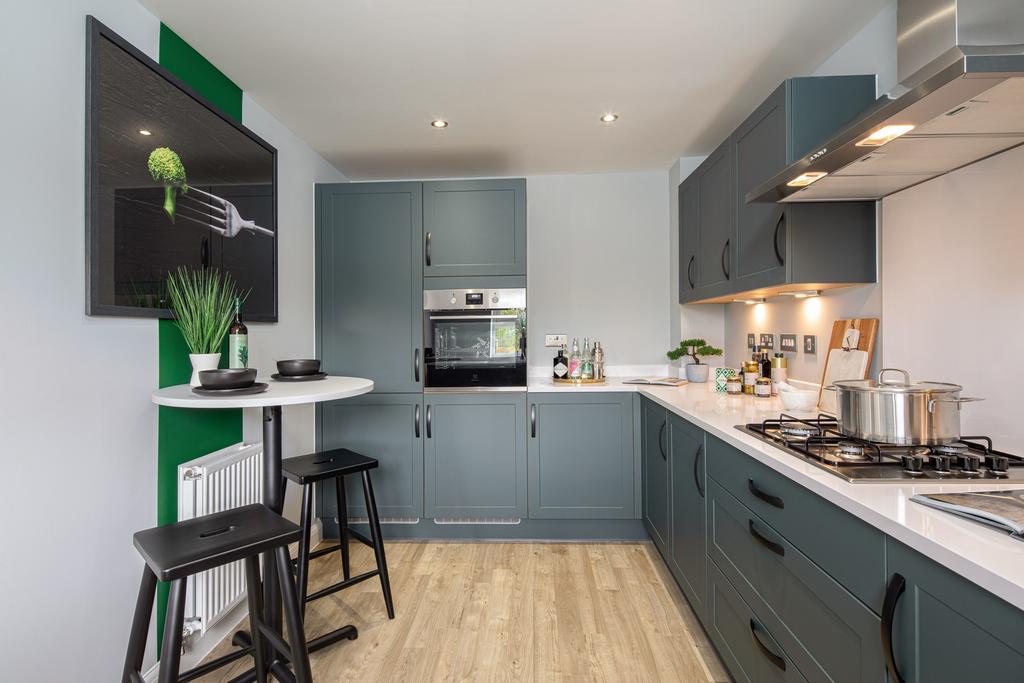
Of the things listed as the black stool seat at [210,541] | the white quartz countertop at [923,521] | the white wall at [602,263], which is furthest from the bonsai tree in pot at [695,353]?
the black stool seat at [210,541]

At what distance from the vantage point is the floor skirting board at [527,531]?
287 cm

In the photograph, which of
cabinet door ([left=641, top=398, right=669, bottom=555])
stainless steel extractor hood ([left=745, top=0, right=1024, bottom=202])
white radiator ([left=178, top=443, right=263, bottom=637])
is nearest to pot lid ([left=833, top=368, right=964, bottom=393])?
stainless steel extractor hood ([left=745, top=0, right=1024, bottom=202])

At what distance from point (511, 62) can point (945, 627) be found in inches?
85.4

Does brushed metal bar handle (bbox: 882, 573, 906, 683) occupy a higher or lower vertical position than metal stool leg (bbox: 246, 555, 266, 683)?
higher

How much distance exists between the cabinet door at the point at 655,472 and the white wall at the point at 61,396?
2188mm

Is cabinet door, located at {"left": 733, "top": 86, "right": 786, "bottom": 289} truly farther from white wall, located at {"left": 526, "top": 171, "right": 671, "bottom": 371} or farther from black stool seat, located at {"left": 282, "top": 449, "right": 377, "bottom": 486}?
black stool seat, located at {"left": 282, "top": 449, "right": 377, "bottom": 486}

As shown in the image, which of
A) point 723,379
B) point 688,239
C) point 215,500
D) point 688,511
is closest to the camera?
point 215,500

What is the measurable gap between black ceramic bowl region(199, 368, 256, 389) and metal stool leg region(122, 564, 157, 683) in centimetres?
53

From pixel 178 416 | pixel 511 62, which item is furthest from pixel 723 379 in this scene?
pixel 178 416

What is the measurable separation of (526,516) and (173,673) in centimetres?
193

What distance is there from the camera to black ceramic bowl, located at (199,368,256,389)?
59.1 inches

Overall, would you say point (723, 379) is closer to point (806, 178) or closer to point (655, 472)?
point (655, 472)

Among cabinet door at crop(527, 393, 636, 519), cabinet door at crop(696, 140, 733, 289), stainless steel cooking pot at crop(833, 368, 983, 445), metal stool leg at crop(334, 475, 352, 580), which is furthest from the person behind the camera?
cabinet door at crop(527, 393, 636, 519)

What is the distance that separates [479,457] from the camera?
2.84 m
